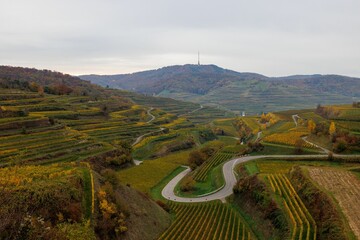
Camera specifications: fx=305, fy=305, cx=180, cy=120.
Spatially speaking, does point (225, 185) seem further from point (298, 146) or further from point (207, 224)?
point (298, 146)

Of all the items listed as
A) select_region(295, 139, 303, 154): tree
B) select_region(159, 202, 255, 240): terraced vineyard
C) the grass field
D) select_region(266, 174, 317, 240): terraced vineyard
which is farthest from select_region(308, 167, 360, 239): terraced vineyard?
the grass field

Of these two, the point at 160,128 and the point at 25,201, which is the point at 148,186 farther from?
the point at 160,128

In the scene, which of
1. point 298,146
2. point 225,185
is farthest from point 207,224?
point 298,146

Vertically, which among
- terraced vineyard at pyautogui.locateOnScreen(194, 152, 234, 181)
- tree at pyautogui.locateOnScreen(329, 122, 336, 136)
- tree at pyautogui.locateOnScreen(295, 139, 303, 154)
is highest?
tree at pyautogui.locateOnScreen(329, 122, 336, 136)

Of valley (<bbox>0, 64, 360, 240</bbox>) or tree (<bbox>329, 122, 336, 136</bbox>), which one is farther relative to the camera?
tree (<bbox>329, 122, 336, 136</bbox>)

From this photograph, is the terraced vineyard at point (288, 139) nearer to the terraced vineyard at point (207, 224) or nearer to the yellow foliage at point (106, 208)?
the terraced vineyard at point (207, 224)

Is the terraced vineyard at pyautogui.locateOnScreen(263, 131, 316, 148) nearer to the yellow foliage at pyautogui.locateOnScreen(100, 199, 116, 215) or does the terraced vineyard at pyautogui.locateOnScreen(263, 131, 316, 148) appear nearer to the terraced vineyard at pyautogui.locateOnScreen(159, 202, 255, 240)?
the terraced vineyard at pyautogui.locateOnScreen(159, 202, 255, 240)

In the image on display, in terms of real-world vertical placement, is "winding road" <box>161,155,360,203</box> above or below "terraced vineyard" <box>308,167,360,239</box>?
below
